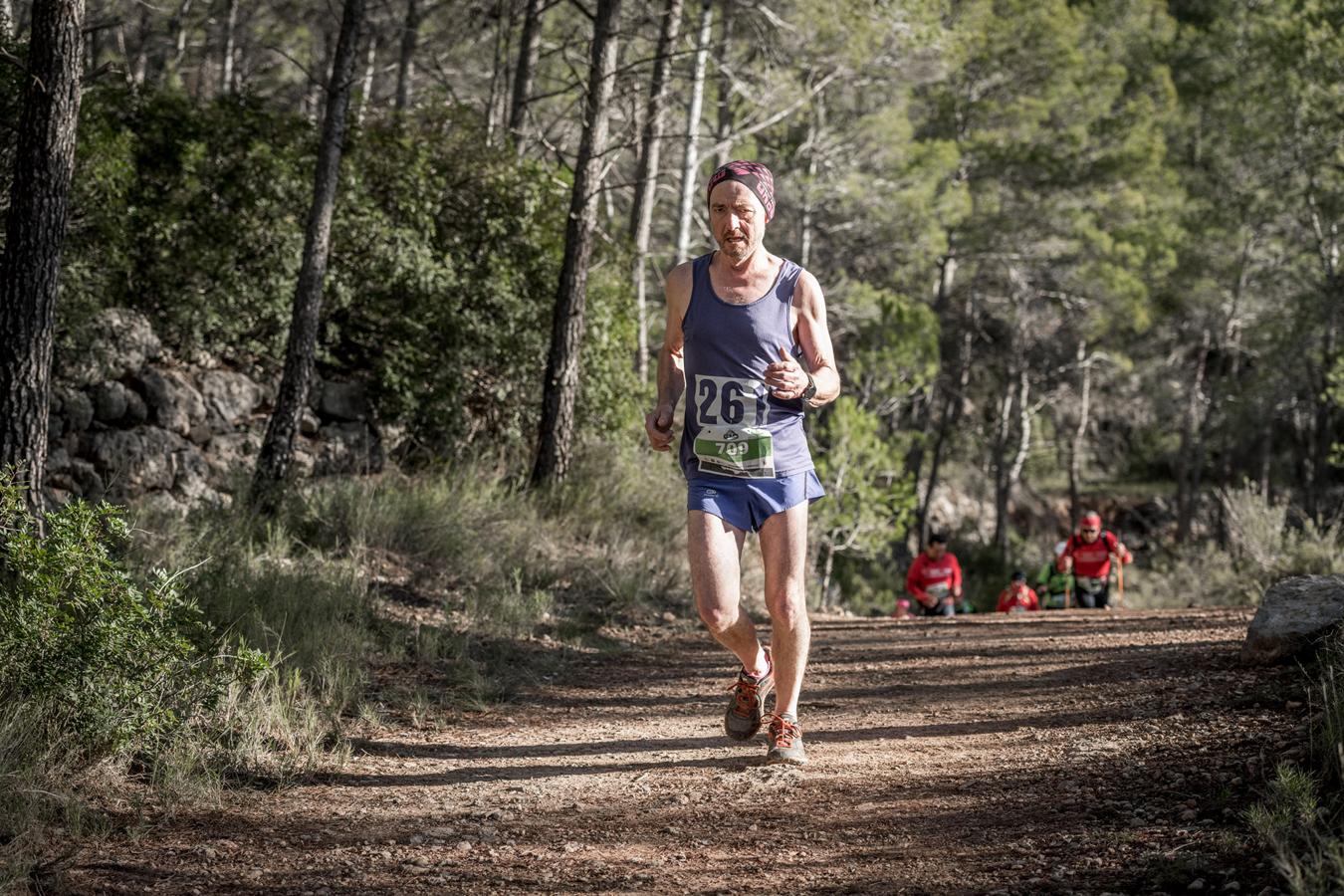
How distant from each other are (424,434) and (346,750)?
25.8ft

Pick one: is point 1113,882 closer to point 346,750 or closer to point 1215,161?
point 346,750

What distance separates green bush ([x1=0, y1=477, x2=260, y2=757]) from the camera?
4.44 m

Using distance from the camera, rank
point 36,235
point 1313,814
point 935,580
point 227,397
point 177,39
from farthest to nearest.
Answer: point 177,39 < point 935,580 < point 227,397 < point 36,235 < point 1313,814

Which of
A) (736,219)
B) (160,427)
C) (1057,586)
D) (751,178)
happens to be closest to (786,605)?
(736,219)

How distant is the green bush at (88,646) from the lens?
4438 millimetres

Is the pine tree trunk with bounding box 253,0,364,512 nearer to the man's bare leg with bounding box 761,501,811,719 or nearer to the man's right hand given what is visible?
the man's right hand

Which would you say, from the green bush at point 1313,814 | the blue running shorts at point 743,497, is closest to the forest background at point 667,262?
the blue running shorts at point 743,497

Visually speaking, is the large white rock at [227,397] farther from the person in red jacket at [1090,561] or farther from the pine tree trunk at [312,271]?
the person in red jacket at [1090,561]

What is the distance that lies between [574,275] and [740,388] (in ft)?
22.1

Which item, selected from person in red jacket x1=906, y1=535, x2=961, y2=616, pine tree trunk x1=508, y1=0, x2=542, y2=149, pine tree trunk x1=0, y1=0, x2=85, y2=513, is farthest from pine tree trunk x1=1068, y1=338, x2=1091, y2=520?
pine tree trunk x1=0, y1=0, x2=85, y2=513

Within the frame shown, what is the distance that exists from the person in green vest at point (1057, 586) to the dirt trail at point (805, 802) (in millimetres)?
7265

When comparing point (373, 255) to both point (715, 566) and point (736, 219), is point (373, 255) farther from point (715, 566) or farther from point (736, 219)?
point (715, 566)

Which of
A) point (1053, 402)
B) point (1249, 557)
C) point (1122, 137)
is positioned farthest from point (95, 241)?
point (1053, 402)

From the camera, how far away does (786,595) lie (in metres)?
4.77
